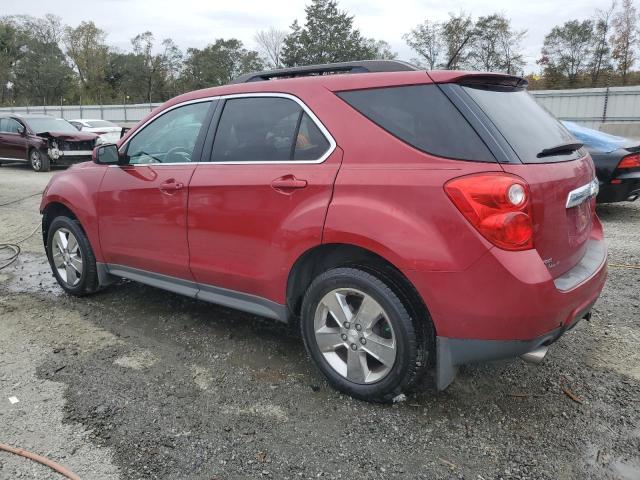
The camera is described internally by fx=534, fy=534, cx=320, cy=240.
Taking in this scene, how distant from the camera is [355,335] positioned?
291 cm

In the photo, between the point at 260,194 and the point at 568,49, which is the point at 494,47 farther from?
the point at 260,194

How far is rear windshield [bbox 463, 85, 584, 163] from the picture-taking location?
263 cm

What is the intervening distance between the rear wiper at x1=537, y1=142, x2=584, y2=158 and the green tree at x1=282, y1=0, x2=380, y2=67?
60036mm

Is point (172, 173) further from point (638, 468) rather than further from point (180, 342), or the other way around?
point (638, 468)

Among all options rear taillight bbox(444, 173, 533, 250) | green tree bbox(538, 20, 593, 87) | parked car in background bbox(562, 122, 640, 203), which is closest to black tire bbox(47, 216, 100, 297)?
rear taillight bbox(444, 173, 533, 250)

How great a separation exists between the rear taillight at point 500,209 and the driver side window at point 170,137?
6.65ft

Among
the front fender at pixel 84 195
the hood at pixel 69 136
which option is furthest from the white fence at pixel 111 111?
the front fender at pixel 84 195

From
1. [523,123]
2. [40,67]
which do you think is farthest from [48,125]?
[40,67]

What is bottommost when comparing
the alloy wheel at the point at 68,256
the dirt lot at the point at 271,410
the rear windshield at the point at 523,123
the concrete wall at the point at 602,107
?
the dirt lot at the point at 271,410

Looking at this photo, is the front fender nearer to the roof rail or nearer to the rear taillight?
the roof rail

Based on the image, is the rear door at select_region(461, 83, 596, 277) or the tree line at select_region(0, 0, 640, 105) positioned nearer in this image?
the rear door at select_region(461, 83, 596, 277)

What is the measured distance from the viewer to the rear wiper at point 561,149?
2719 mm

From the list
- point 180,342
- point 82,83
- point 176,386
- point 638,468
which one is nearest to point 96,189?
point 180,342

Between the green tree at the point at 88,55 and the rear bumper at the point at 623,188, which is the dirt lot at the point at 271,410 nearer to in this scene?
the rear bumper at the point at 623,188
